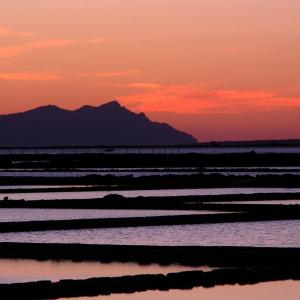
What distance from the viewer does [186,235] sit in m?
24.4

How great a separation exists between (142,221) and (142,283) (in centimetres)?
1125

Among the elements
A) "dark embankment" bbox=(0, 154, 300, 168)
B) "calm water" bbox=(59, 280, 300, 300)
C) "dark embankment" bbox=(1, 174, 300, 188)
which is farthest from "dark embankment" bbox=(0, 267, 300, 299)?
"dark embankment" bbox=(0, 154, 300, 168)

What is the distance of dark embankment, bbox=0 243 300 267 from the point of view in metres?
19.0

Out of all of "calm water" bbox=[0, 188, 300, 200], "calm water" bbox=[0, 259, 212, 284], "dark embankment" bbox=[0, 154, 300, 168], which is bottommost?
"dark embankment" bbox=[0, 154, 300, 168]

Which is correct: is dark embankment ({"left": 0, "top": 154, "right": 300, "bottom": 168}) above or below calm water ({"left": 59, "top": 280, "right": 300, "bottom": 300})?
below

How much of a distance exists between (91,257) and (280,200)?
18.4 m

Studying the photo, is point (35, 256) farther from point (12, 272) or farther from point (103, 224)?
point (103, 224)

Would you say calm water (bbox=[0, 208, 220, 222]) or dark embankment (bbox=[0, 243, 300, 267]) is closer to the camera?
dark embankment (bbox=[0, 243, 300, 267])

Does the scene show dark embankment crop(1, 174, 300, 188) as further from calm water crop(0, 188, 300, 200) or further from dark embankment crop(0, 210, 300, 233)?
dark embankment crop(0, 210, 300, 233)

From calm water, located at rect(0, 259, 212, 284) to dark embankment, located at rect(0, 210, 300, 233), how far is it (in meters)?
6.80

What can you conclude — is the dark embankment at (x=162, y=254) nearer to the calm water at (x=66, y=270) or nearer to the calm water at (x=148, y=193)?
the calm water at (x=66, y=270)

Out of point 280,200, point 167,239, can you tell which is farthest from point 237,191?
point 167,239

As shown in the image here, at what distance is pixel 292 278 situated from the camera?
1730cm

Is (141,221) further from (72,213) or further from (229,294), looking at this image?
(229,294)
